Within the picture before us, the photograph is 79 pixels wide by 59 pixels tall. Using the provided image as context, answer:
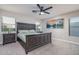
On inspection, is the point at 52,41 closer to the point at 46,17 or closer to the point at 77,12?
the point at 46,17

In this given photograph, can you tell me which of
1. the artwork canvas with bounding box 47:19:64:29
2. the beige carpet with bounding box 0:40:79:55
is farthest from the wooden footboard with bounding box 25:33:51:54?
the artwork canvas with bounding box 47:19:64:29

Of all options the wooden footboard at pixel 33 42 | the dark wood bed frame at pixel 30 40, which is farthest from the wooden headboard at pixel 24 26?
the wooden footboard at pixel 33 42

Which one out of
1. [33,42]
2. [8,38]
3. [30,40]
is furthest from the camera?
[8,38]

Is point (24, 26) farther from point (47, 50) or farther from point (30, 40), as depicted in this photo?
point (47, 50)

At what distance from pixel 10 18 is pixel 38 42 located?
1559 mm

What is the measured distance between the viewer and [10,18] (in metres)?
3.21

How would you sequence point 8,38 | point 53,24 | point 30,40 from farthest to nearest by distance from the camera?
1. point 8,38
2. point 53,24
3. point 30,40

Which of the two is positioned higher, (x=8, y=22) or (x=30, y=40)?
(x=8, y=22)

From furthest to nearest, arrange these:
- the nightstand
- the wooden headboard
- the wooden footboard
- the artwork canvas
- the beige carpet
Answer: the nightstand < the artwork canvas < the wooden headboard < the wooden footboard < the beige carpet

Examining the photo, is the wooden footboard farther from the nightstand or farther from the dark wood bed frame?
the nightstand

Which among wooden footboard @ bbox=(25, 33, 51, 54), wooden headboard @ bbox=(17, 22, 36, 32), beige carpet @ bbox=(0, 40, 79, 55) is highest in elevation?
wooden headboard @ bbox=(17, 22, 36, 32)

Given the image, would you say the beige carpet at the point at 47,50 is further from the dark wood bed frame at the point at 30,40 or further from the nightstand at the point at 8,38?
the nightstand at the point at 8,38

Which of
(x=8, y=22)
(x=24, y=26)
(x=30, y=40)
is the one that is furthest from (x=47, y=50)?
(x=8, y=22)

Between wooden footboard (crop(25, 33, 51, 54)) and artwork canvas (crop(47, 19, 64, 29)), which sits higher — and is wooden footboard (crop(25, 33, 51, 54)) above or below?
below
